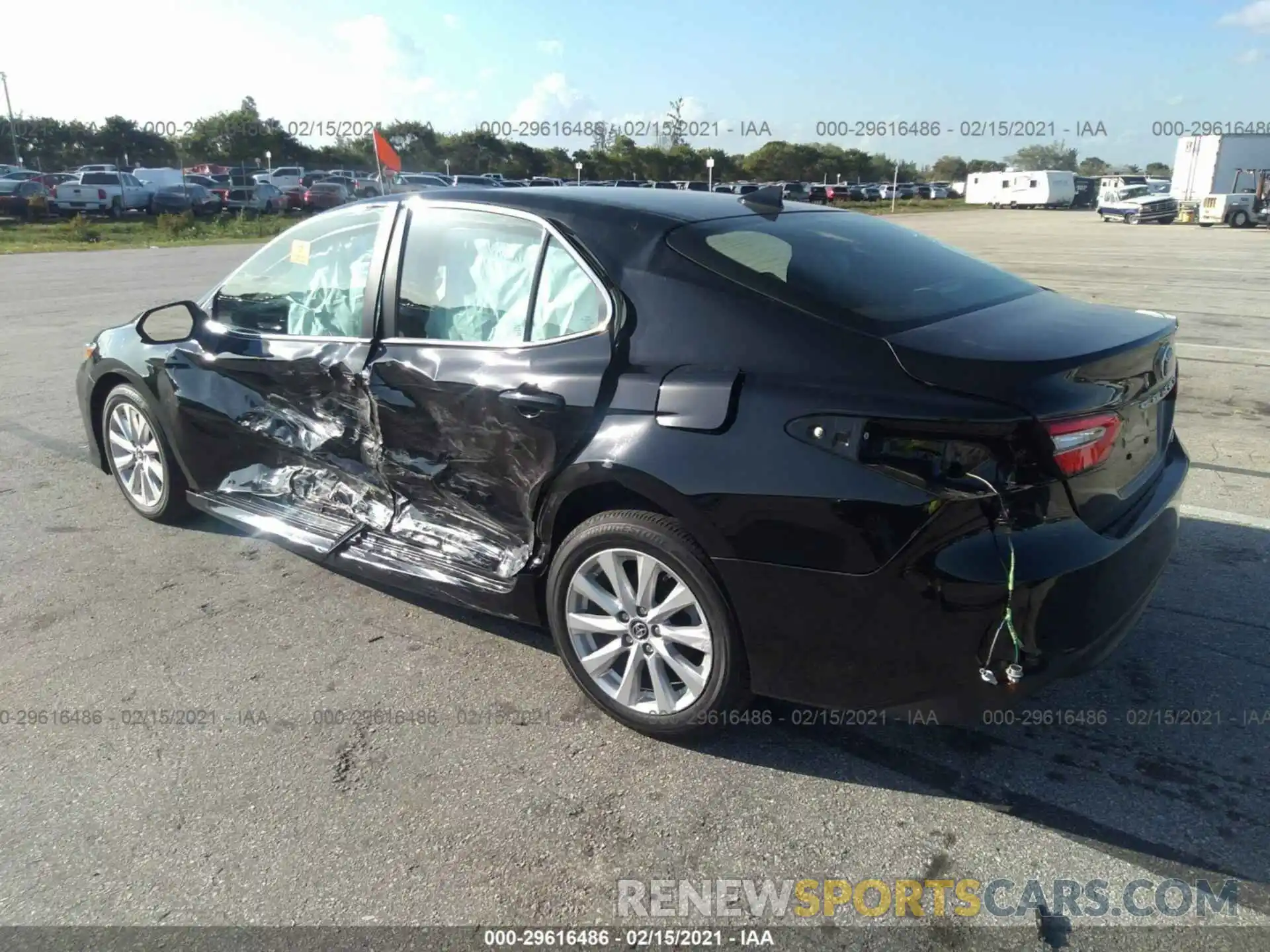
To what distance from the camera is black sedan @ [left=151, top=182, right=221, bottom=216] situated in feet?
123

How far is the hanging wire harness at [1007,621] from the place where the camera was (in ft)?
8.03

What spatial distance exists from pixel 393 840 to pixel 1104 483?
226 cm

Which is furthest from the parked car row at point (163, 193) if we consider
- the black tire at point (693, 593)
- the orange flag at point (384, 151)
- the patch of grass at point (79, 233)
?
the black tire at point (693, 593)

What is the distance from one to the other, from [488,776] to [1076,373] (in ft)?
6.86

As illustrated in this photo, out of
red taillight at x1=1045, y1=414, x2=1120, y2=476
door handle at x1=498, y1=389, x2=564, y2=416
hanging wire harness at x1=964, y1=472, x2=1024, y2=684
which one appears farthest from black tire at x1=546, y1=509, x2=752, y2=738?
red taillight at x1=1045, y1=414, x2=1120, y2=476

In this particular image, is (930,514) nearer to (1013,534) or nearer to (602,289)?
(1013,534)

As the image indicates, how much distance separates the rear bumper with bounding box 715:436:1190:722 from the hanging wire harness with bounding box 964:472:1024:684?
0.01 metres

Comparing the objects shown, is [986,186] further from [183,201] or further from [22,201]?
[22,201]

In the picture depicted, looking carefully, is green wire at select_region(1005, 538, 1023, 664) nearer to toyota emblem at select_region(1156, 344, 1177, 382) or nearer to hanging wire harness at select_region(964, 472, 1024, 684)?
hanging wire harness at select_region(964, 472, 1024, 684)

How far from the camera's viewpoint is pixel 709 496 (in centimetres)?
276

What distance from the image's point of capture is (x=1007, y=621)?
8.08ft

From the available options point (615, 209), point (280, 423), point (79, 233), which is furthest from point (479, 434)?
point (79, 233)

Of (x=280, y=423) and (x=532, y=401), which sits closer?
(x=532, y=401)

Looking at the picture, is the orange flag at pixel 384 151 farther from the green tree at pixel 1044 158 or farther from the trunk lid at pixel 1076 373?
the green tree at pixel 1044 158
